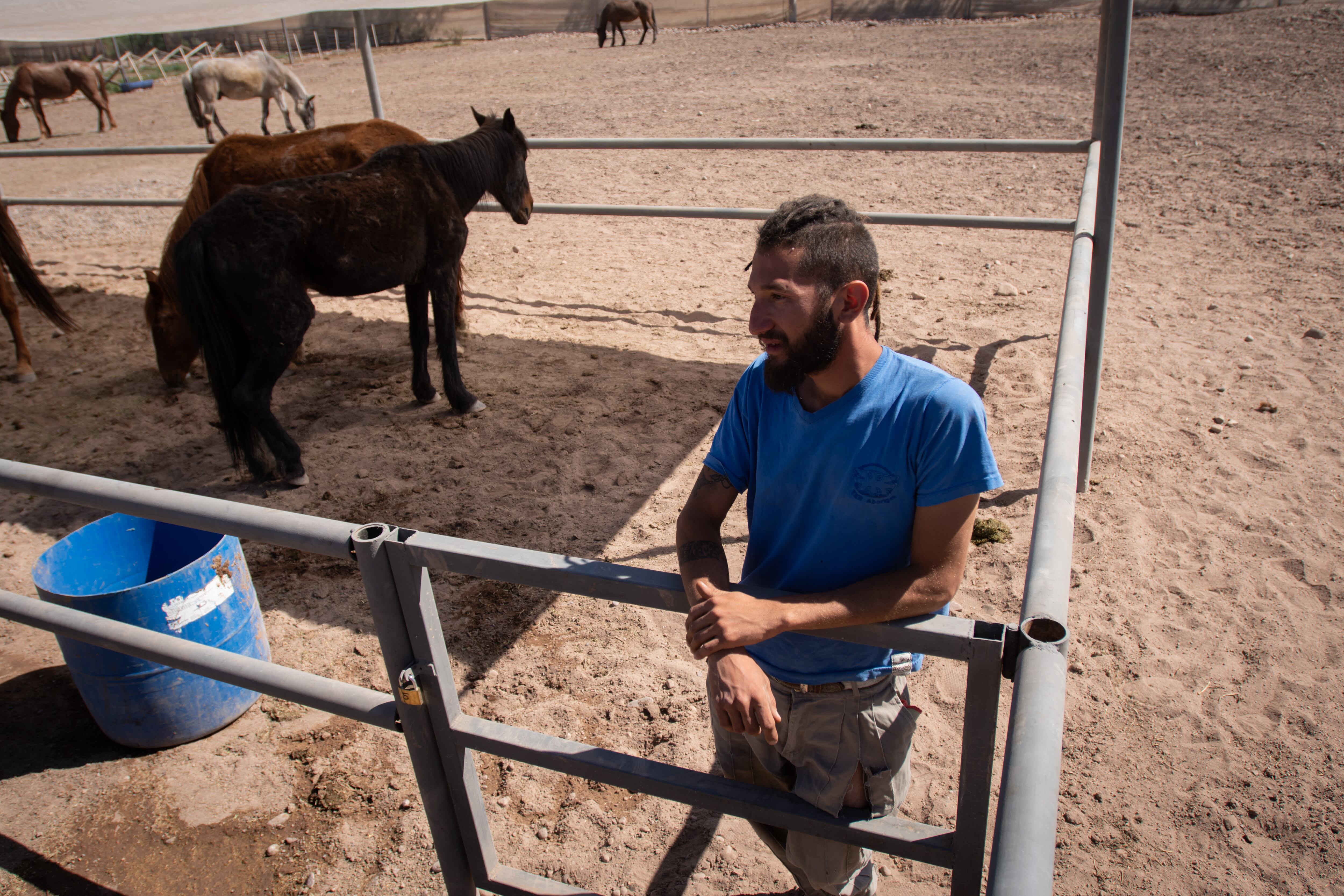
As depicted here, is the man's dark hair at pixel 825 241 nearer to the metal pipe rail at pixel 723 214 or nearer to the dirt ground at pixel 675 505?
the dirt ground at pixel 675 505

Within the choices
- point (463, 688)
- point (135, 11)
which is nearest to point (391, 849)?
point (463, 688)

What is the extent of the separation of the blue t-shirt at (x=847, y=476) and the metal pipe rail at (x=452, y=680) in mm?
158

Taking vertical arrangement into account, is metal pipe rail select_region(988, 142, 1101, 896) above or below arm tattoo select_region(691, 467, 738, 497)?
above

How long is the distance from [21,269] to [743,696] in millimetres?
6215

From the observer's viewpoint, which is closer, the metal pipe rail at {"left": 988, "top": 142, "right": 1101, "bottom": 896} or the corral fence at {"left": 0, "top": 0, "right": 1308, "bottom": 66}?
the metal pipe rail at {"left": 988, "top": 142, "right": 1101, "bottom": 896}

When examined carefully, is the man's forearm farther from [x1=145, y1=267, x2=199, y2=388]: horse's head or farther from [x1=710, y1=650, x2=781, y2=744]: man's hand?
[x1=145, y1=267, x2=199, y2=388]: horse's head

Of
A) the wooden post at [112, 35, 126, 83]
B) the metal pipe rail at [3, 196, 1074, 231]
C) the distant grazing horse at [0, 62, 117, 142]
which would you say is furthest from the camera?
the wooden post at [112, 35, 126, 83]

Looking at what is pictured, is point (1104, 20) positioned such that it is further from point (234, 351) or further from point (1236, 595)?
point (234, 351)

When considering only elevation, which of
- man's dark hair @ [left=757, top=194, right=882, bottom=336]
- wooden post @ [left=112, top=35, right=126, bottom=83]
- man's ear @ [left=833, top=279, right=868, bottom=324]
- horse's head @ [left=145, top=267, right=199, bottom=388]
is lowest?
horse's head @ [left=145, top=267, right=199, bottom=388]

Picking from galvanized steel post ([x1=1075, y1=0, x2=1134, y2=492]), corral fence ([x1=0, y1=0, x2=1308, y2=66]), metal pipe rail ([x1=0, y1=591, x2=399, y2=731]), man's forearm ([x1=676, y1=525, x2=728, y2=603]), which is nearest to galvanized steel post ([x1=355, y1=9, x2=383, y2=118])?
galvanized steel post ([x1=1075, y1=0, x2=1134, y2=492])

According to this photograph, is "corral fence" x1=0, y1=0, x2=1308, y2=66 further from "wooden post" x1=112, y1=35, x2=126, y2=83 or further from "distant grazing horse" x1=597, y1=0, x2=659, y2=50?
"distant grazing horse" x1=597, y1=0, x2=659, y2=50

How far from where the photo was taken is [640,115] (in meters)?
13.4

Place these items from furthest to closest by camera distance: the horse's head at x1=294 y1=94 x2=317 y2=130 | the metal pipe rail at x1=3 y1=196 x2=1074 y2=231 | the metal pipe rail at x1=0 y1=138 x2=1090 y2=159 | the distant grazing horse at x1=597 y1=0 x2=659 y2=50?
the distant grazing horse at x1=597 y1=0 x2=659 y2=50 < the horse's head at x1=294 y1=94 x2=317 y2=130 < the metal pipe rail at x1=3 y1=196 x2=1074 y2=231 < the metal pipe rail at x1=0 y1=138 x2=1090 y2=159

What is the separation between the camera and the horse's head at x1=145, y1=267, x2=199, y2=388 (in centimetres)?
496
